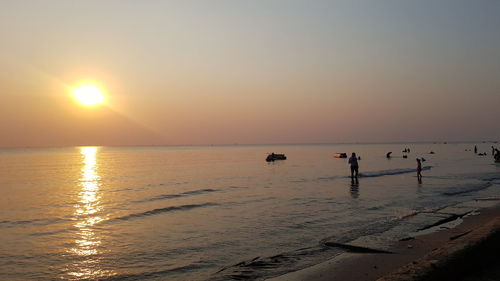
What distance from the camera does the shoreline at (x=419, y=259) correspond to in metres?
6.79

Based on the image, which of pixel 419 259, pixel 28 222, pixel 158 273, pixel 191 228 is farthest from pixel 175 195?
pixel 419 259

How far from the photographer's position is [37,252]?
41.1 feet

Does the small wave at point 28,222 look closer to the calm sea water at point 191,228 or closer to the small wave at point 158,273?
the calm sea water at point 191,228

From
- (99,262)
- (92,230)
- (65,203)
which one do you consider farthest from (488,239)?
(65,203)

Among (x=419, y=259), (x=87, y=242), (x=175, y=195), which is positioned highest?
(x=419, y=259)

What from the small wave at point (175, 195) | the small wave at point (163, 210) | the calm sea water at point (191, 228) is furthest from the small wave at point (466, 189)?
the small wave at point (175, 195)

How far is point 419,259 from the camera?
318 inches

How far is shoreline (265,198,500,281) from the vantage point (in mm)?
6789

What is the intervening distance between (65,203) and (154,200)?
18.4ft

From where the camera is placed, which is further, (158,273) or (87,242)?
(87,242)

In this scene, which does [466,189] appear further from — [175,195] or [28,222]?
[28,222]

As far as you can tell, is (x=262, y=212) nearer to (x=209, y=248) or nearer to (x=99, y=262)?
(x=209, y=248)

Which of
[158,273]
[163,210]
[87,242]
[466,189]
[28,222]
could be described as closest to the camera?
[158,273]

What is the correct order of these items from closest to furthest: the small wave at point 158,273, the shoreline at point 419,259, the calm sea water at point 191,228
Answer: the shoreline at point 419,259, the small wave at point 158,273, the calm sea water at point 191,228
